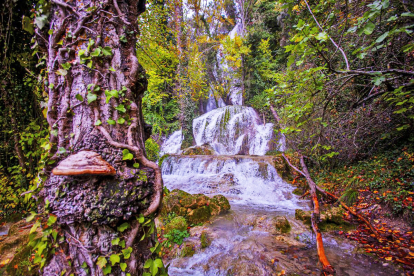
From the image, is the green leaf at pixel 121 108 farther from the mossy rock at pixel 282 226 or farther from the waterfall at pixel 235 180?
the waterfall at pixel 235 180

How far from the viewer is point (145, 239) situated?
107 cm

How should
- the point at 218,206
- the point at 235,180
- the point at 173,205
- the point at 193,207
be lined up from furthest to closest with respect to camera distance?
1. the point at 235,180
2. the point at 218,206
3. the point at 193,207
4. the point at 173,205

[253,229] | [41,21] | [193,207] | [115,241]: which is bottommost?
[253,229]

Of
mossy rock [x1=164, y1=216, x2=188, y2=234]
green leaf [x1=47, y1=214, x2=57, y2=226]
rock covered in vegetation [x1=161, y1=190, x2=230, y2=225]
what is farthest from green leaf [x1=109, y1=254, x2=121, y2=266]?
rock covered in vegetation [x1=161, y1=190, x2=230, y2=225]

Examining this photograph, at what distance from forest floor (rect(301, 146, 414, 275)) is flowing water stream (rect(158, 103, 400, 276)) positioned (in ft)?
0.96

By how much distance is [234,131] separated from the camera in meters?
12.6

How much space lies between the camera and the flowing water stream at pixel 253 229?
2455mm

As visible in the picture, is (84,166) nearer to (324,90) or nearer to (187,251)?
(187,251)

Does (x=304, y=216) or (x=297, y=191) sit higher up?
(x=304, y=216)

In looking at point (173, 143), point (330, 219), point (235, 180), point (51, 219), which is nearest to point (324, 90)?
point (330, 219)

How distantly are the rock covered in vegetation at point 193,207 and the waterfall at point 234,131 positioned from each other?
7421mm

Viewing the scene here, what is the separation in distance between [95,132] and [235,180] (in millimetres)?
6780

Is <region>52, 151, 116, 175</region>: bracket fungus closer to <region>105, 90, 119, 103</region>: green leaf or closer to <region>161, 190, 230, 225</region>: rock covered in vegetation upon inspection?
<region>105, 90, 119, 103</region>: green leaf

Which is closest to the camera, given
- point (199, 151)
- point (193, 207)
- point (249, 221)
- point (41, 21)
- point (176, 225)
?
point (41, 21)
